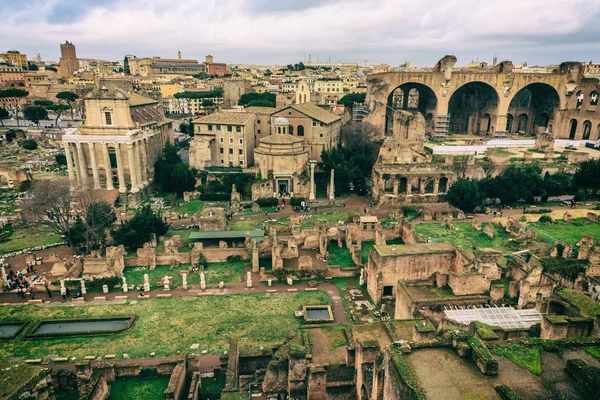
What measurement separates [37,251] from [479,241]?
1419 inches

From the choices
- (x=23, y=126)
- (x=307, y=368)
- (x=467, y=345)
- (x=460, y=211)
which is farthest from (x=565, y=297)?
(x=23, y=126)

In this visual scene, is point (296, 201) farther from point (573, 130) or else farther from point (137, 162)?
point (573, 130)

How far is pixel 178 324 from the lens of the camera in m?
24.2

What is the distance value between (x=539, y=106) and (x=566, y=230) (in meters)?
41.7

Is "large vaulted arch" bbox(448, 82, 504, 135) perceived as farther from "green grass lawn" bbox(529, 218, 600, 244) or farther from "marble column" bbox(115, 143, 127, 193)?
"marble column" bbox(115, 143, 127, 193)

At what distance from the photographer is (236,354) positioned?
19656 mm

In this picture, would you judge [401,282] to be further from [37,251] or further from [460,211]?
[37,251]

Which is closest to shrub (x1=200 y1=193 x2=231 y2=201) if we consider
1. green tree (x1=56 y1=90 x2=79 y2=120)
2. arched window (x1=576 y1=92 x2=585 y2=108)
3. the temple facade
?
the temple facade

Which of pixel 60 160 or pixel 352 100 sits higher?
pixel 352 100

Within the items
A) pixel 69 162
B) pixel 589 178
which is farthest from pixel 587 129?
pixel 69 162

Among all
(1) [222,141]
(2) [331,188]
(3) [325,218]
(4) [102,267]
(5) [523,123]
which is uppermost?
(5) [523,123]

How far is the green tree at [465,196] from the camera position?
40669 millimetres

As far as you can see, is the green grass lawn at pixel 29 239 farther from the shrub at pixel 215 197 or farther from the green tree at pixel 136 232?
the shrub at pixel 215 197

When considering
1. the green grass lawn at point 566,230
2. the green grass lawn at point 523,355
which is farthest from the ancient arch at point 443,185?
the green grass lawn at point 523,355
